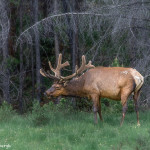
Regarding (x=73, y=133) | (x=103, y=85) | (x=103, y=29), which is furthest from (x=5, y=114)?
(x=103, y=29)

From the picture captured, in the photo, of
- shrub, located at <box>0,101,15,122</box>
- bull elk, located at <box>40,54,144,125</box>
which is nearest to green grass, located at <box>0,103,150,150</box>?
shrub, located at <box>0,101,15,122</box>

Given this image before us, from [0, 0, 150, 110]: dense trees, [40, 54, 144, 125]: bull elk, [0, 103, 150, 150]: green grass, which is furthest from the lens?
[0, 0, 150, 110]: dense trees

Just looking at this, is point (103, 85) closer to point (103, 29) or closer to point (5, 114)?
point (5, 114)

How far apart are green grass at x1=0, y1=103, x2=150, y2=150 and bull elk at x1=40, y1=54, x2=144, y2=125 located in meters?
0.68

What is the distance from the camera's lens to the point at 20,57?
2056 cm

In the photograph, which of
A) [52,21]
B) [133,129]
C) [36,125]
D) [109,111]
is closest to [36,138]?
[36,125]

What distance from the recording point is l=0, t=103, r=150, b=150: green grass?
9.06 metres

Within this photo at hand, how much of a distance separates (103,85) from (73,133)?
202 centimetres

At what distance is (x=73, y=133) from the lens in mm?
10117

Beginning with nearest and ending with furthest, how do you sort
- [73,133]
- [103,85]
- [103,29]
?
1. [73,133]
2. [103,85]
3. [103,29]

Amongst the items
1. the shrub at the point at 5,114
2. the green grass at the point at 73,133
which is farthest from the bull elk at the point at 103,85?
the shrub at the point at 5,114

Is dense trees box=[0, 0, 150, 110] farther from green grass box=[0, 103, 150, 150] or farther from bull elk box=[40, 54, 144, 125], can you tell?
green grass box=[0, 103, 150, 150]

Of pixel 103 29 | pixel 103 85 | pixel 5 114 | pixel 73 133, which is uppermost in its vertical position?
pixel 103 29

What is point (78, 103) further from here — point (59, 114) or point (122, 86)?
point (122, 86)
